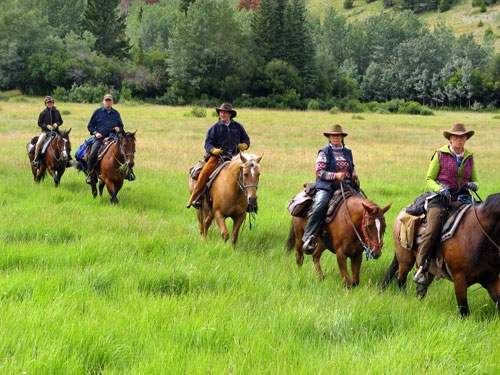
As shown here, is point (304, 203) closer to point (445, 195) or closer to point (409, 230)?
point (409, 230)

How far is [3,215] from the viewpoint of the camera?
9336mm

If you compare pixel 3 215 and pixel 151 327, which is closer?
pixel 151 327

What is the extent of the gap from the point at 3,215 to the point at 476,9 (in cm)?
18520

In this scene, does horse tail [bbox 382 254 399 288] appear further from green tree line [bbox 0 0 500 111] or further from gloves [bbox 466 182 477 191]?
green tree line [bbox 0 0 500 111]

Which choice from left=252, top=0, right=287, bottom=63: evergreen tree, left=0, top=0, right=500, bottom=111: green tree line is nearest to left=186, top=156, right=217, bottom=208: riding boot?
left=0, top=0, right=500, bottom=111: green tree line

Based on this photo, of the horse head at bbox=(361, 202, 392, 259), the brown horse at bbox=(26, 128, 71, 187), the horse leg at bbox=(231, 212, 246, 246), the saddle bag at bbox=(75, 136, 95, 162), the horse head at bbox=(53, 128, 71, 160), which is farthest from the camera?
the brown horse at bbox=(26, 128, 71, 187)

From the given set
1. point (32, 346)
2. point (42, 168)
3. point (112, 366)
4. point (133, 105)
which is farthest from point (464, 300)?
point (133, 105)

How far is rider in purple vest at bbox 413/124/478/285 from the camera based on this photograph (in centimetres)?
623

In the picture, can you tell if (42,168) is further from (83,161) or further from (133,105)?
(133,105)

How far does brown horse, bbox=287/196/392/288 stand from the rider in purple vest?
569 millimetres

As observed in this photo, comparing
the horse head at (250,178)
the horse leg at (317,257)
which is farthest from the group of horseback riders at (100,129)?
the horse leg at (317,257)

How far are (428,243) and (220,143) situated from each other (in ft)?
16.2

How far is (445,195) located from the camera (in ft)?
20.6

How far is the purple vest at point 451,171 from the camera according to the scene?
6.43 metres
